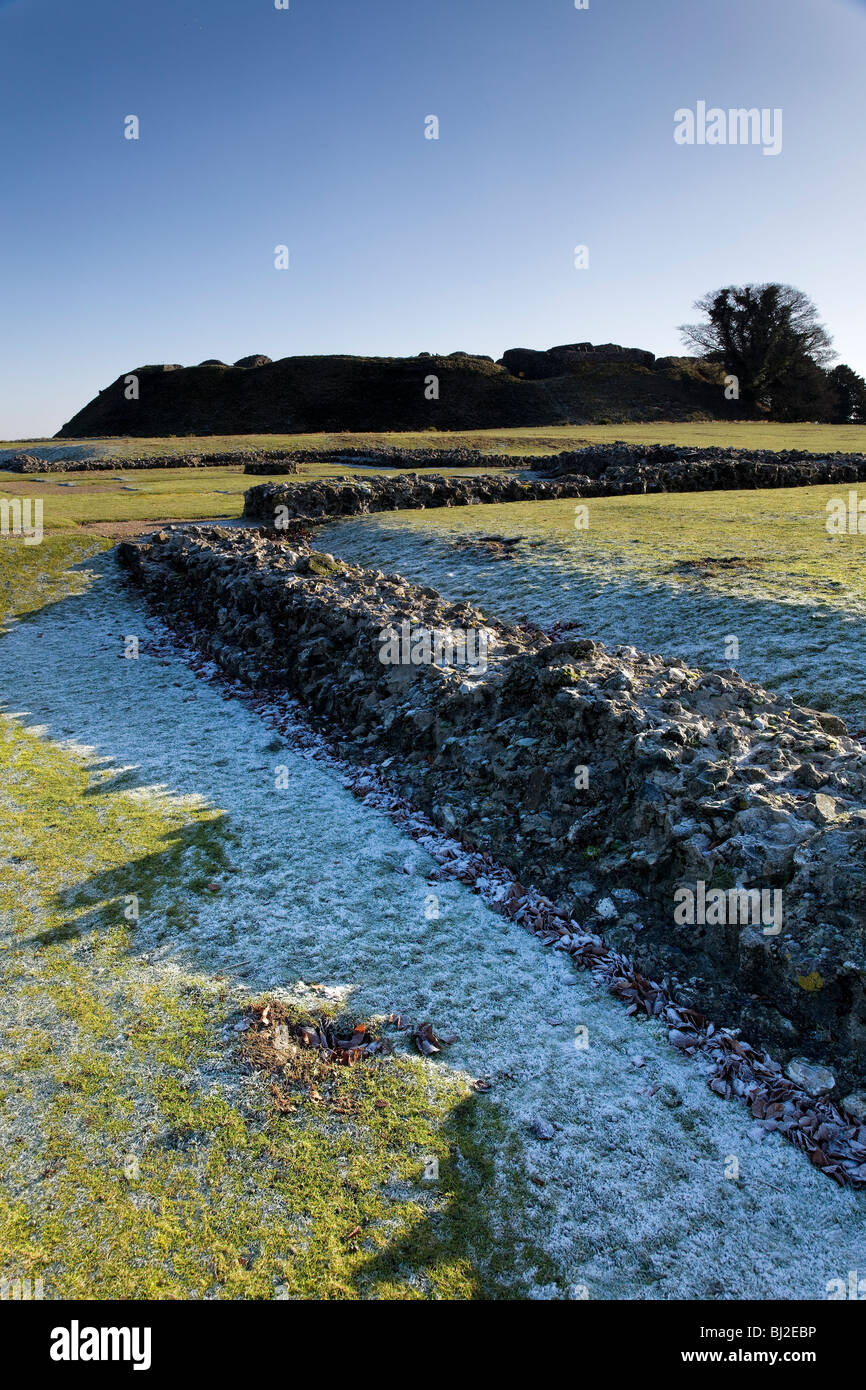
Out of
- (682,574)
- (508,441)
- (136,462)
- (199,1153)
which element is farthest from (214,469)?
(199,1153)

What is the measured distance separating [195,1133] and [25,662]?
13.5 meters

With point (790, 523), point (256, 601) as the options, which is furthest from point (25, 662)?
point (790, 523)

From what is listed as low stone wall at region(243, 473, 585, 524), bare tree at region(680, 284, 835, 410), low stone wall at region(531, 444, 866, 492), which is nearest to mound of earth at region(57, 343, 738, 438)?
bare tree at region(680, 284, 835, 410)

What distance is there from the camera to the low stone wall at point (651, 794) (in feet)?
20.0

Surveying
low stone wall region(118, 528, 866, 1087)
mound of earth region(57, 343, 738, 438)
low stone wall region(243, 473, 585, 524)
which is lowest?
low stone wall region(118, 528, 866, 1087)

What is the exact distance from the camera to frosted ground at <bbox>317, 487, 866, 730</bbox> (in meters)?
12.6

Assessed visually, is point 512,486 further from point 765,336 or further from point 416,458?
point 765,336

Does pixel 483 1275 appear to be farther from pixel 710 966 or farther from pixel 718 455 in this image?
pixel 718 455

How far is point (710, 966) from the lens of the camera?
6547mm

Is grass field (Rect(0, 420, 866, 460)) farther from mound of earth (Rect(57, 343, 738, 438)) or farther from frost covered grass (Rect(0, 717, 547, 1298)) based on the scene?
frost covered grass (Rect(0, 717, 547, 1298))

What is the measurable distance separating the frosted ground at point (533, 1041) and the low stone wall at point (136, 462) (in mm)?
42345

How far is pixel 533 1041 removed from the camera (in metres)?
6.10

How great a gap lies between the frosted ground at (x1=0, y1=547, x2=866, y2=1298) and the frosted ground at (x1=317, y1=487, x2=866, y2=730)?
622 centimetres

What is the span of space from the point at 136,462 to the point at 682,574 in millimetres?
44575
